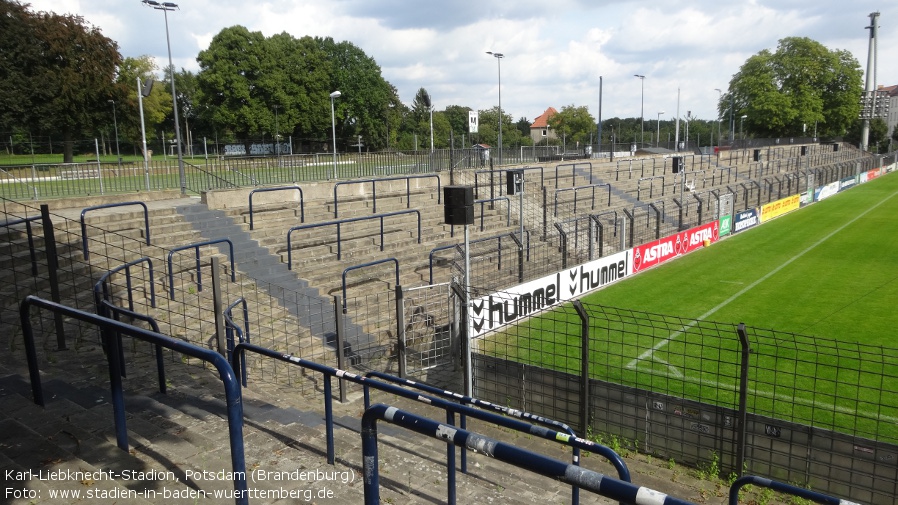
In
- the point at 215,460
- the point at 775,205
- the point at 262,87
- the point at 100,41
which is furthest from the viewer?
the point at 262,87

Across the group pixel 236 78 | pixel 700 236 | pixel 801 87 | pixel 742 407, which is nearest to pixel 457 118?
pixel 801 87

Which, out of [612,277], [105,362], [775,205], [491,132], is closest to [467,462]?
[105,362]

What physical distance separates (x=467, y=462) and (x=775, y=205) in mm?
35374

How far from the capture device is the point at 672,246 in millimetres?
24297

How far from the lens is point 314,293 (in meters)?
13.9

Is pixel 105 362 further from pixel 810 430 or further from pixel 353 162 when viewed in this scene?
pixel 353 162

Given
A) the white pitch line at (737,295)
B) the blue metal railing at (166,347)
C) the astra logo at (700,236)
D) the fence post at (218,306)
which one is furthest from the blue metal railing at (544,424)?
the astra logo at (700,236)

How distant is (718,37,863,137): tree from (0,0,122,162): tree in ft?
255

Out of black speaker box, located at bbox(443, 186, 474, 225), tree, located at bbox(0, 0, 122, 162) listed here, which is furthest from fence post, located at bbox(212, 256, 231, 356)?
tree, located at bbox(0, 0, 122, 162)

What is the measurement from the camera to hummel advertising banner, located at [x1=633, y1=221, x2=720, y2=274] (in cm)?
2177


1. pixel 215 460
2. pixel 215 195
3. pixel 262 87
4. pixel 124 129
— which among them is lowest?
pixel 215 460

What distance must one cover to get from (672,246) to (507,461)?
23110mm

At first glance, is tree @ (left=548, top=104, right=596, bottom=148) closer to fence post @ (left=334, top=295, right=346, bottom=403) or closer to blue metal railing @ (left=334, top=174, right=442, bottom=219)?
blue metal railing @ (left=334, top=174, right=442, bottom=219)

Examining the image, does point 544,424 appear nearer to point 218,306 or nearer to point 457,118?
point 218,306
